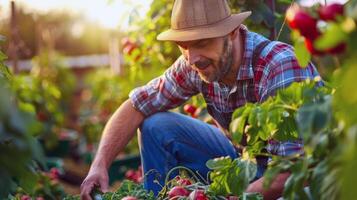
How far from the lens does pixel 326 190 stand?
1882mm

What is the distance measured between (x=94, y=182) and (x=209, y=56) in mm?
655

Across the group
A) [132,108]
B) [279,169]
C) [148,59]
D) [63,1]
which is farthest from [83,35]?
[279,169]

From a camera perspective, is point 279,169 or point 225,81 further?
point 225,81

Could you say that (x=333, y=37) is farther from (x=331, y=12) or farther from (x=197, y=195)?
(x=197, y=195)

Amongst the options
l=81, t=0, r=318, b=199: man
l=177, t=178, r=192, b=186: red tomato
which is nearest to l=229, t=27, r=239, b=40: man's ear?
l=81, t=0, r=318, b=199: man

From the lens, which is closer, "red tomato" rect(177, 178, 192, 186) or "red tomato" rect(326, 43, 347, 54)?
"red tomato" rect(326, 43, 347, 54)

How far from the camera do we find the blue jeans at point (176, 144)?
11.6ft

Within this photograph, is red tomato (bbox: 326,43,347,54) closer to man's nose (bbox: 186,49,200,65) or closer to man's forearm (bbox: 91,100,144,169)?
man's nose (bbox: 186,49,200,65)

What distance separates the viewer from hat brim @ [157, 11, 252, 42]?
10.4 ft

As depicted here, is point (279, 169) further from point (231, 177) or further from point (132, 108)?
point (132, 108)

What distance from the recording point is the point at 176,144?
3.58 m

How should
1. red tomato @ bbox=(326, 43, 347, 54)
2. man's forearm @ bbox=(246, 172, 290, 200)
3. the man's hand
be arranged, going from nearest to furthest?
red tomato @ bbox=(326, 43, 347, 54)
man's forearm @ bbox=(246, 172, 290, 200)
the man's hand

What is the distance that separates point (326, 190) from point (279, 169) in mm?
145

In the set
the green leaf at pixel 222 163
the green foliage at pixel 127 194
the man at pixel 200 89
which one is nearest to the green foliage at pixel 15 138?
the green leaf at pixel 222 163
